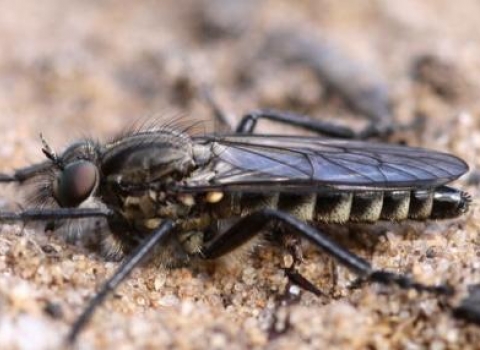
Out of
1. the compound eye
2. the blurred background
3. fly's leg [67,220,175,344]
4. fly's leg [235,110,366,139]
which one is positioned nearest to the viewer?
fly's leg [67,220,175,344]

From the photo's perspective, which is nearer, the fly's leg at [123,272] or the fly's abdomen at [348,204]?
the fly's leg at [123,272]

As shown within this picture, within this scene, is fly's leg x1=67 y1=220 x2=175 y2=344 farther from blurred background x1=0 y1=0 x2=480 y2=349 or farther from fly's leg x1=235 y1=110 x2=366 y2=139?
fly's leg x1=235 y1=110 x2=366 y2=139

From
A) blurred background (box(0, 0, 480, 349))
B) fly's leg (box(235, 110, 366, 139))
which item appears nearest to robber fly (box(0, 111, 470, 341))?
blurred background (box(0, 0, 480, 349))

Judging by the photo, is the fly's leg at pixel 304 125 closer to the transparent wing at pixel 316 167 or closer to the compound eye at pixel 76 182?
the transparent wing at pixel 316 167

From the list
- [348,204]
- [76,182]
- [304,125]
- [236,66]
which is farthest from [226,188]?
[236,66]

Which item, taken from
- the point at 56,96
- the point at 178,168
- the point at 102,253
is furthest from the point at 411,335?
the point at 56,96

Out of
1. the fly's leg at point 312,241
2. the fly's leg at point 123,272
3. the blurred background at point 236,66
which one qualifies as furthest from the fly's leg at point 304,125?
the fly's leg at point 123,272
